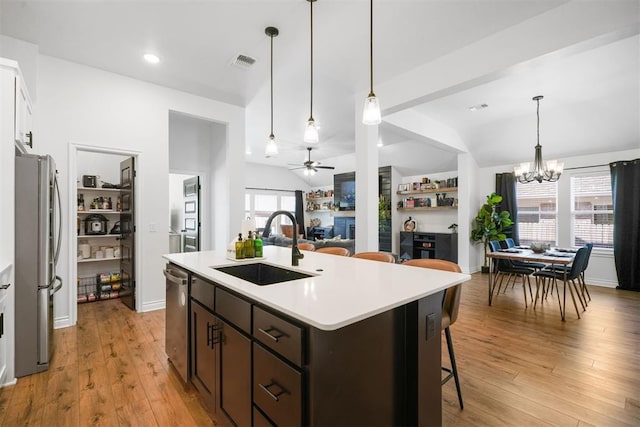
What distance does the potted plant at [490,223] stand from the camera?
20.0 ft

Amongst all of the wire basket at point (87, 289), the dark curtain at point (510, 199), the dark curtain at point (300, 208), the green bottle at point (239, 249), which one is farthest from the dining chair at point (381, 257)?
the dark curtain at point (300, 208)

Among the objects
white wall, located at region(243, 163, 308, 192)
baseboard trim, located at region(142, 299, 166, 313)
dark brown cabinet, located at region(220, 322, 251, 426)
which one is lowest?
baseboard trim, located at region(142, 299, 166, 313)

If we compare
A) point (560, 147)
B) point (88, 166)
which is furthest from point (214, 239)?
point (560, 147)

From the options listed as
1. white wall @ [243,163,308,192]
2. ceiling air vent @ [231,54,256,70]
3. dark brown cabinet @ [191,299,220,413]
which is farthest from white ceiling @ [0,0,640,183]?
white wall @ [243,163,308,192]

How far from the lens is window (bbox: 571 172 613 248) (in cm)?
539

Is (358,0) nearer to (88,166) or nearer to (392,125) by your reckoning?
(392,125)

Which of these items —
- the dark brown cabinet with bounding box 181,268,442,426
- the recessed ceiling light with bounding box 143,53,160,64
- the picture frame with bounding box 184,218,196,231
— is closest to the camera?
the dark brown cabinet with bounding box 181,268,442,426

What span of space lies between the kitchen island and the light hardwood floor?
51 cm

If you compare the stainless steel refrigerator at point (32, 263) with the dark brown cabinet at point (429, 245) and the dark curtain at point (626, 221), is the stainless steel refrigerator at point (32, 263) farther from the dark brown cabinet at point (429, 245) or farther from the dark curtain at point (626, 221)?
the dark curtain at point (626, 221)

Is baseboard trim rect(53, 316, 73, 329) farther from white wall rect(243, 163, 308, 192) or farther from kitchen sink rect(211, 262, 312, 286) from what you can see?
white wall rect(243, 163, 308, 192)

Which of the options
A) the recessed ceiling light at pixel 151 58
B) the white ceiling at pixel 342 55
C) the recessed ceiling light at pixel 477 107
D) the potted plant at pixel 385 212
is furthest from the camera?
the potted plant at pixel 385 212

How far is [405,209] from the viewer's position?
796 cm

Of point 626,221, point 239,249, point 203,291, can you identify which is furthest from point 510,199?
point 203,291

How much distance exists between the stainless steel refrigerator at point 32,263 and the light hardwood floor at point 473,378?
0.67ft
